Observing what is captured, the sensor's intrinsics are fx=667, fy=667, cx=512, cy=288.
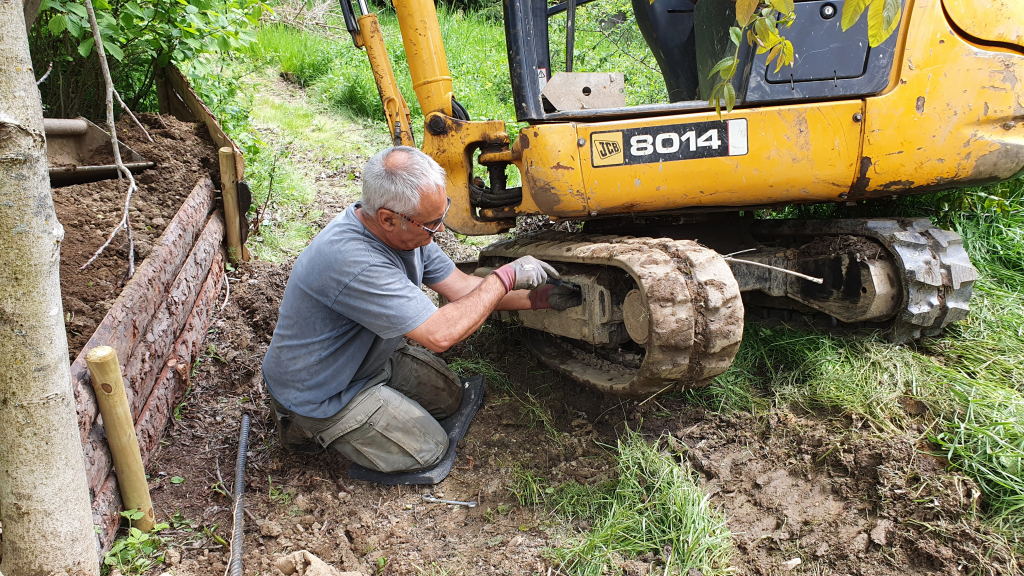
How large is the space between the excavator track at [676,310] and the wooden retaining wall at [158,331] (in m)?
1.95

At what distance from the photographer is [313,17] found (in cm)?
1040

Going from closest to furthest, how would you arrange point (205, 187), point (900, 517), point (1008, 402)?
point (900, 517)
point (1008, 402)
point (205, 187)

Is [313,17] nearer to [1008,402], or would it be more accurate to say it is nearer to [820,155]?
[820,155]

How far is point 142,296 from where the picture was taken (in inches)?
120

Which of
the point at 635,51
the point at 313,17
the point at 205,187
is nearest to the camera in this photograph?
the point at 205,187

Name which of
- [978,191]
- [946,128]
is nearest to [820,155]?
[946,128]

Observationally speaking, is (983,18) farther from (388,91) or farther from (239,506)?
(239,506)

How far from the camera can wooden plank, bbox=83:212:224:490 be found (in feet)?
7.75

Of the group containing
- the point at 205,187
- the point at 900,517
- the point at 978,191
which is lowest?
the point at 900,517

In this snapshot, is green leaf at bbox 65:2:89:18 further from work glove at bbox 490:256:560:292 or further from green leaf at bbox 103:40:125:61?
work glove at bbox 490:256:560:292

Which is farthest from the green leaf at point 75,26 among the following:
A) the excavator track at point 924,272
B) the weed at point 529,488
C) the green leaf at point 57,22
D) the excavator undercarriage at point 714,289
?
the excavator track at point 924,272

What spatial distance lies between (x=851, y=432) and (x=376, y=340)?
6.61 feet

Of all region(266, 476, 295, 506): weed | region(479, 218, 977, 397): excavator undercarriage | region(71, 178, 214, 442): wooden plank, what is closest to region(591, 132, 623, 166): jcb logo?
region(479, 218, 977, 397): excavator undercarriage

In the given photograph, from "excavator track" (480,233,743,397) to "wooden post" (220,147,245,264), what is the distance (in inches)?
113
